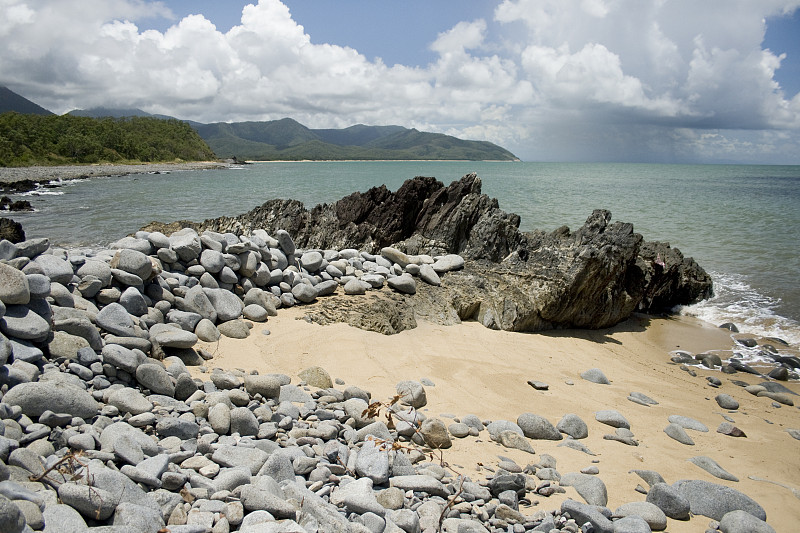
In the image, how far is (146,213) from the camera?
2636 centimetres

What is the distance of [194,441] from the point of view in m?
3.98

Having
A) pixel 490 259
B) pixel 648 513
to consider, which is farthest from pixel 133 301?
pixel 490 259

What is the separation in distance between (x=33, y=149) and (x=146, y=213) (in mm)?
64458

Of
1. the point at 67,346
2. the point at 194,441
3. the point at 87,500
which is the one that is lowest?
the point at 194,441

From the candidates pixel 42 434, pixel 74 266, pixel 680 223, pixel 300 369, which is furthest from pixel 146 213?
pixel 680 223

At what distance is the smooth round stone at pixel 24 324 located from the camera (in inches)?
176

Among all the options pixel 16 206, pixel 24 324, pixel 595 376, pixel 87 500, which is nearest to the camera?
pixel 87 500

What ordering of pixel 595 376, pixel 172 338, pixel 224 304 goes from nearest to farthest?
pixel 172 338, pixel 224 304, pixel 595 376

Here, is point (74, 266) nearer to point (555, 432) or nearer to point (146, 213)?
point (555, 432)

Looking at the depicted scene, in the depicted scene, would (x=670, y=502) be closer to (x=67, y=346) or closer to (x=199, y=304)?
(x=67, y=346)

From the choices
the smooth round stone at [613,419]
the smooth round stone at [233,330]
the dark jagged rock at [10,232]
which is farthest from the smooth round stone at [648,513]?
the dark jagged rock at [10,232]

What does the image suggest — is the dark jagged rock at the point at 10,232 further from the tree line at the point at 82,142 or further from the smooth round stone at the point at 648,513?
the tree line at the point at 82,142

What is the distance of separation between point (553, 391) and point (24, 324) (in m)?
6.26

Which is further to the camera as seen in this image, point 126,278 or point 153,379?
point 126,278
